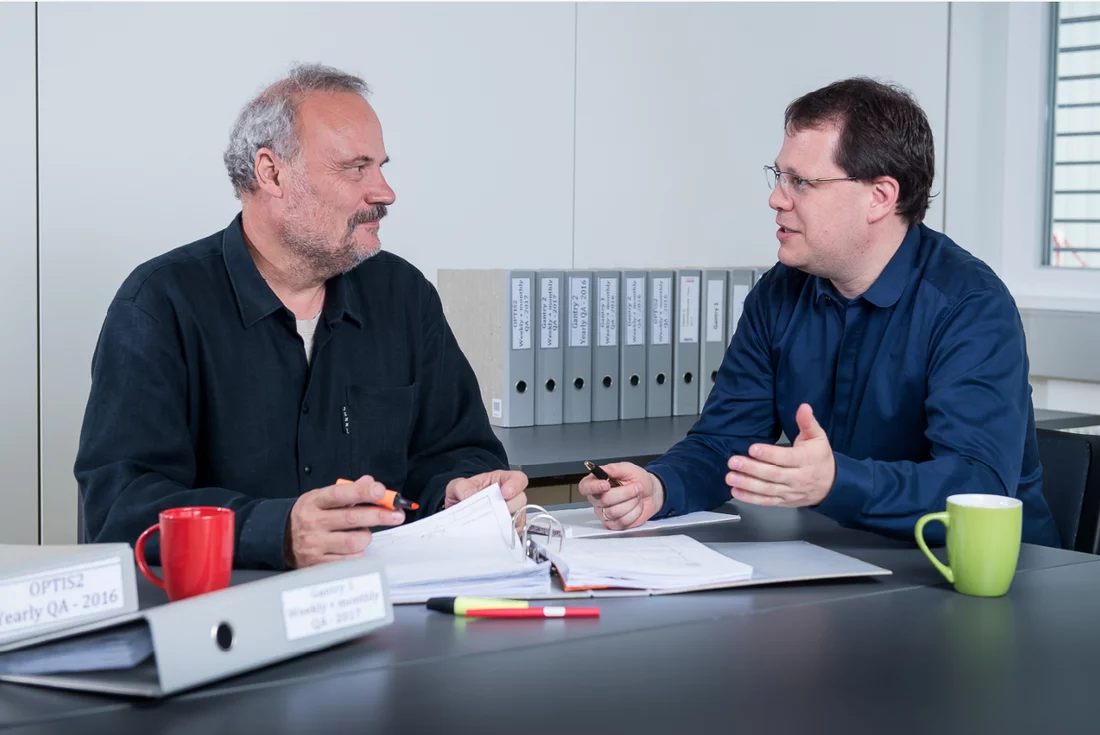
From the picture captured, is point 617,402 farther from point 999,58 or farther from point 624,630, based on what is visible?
point 999,58

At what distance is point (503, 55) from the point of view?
3.29 metres

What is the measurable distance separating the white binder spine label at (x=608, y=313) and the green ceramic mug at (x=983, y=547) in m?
1.64

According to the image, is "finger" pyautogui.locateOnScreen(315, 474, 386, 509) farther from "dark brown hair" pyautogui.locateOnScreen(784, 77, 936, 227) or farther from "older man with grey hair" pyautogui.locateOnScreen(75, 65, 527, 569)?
"dark brown hair" pyautogui.locateOnScreen(784, 77, 936, 227)

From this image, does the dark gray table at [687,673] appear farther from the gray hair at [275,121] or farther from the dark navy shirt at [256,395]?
the gray hair at [275,121]

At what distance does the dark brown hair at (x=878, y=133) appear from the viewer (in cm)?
197

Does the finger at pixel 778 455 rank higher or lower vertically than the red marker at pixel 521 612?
higher

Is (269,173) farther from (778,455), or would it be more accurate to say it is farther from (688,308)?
(688,308)

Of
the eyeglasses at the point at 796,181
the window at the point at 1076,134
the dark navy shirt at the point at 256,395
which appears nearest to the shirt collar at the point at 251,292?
the dark navy shirt at the point at 256,395

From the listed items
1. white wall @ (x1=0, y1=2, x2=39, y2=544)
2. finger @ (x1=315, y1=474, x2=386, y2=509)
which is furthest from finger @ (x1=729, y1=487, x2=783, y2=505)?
white wall @ (x1=0, y1=2, x2=39, y2=544)

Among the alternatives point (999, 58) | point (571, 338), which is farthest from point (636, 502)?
point (999, 58)

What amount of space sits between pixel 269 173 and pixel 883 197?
3.41 ft

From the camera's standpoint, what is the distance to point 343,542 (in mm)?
1393

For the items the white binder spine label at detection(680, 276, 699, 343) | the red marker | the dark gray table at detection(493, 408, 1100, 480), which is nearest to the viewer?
the red marker

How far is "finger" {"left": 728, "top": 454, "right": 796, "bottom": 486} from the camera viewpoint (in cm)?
149
